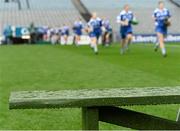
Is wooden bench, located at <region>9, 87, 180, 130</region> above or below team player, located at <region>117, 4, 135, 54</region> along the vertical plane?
above

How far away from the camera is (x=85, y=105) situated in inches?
168

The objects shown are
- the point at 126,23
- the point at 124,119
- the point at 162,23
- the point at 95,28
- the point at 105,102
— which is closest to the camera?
the point at 105,102

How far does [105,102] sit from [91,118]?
153 millimetres

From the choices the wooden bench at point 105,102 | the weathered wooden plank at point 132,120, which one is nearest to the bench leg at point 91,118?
the wooden bench at point 105,102

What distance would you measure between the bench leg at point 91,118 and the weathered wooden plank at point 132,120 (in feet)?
0.43

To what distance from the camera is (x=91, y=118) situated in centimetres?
429

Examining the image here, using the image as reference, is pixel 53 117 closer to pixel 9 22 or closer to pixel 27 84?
pixel 27 84

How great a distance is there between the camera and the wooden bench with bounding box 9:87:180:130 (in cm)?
426

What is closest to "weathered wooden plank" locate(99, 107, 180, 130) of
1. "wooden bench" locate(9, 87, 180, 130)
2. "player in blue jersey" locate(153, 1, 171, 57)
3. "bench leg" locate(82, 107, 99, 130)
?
"wooden bench" locate(9, 87, 180, 130)

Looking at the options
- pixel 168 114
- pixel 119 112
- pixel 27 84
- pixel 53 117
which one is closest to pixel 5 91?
pixel 27 84

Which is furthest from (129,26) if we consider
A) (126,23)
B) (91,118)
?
(91,118)

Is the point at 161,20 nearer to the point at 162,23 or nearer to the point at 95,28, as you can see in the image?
the point at 162,23

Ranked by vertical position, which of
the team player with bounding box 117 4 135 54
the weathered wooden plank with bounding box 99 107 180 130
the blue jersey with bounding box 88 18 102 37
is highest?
the weathered wooden plank with bounding box 99 107 180 130

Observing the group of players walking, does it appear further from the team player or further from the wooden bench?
the wooden bench
